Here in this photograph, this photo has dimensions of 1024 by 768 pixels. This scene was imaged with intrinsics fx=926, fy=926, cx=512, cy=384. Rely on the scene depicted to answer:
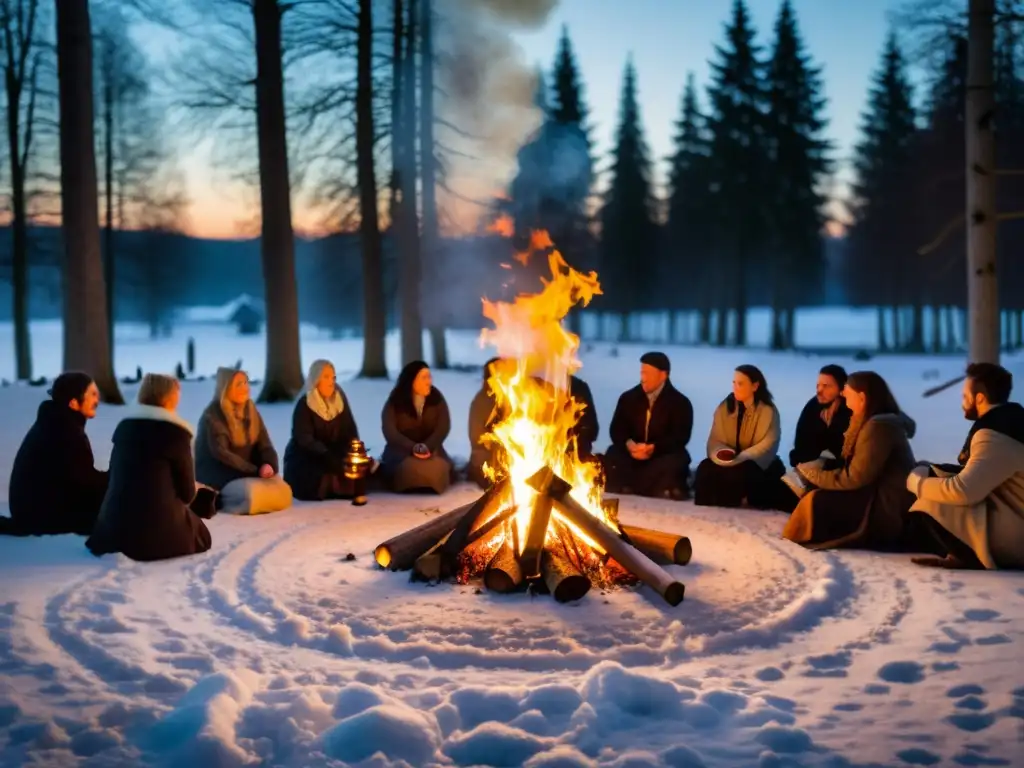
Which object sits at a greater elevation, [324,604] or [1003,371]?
[1003,371]

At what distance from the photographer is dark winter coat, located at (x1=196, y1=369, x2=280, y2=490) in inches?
361

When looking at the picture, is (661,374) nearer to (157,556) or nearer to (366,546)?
(366,546)

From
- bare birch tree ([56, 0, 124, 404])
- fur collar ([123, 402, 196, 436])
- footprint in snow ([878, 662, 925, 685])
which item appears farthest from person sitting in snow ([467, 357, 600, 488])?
bare birch tree ([56, 0, 124, 404])

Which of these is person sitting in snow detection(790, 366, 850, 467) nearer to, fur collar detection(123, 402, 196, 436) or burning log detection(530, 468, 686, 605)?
burning log detection(530, 468, 686, 605)

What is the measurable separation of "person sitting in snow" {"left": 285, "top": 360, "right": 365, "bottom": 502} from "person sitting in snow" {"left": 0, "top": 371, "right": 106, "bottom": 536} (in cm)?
226

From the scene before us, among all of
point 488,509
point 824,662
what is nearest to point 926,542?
point 824,662

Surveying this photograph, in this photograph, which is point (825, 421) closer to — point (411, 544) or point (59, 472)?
point (411, 544)

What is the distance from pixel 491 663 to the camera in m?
4.94

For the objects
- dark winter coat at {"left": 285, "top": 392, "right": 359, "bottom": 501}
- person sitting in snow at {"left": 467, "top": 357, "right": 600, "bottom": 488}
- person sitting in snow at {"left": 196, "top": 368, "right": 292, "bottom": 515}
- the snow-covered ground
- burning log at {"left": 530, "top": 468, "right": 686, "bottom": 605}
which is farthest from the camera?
person sitting in snow at {"left": 467, "top": 357, "right": 600, "bottom": 488}

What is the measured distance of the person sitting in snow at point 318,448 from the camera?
32.1 ft

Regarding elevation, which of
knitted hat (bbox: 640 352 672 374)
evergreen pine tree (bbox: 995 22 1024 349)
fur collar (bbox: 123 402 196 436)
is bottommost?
fur collar (bbox: 123 402 196 436)

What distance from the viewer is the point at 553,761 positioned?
3.80 meters

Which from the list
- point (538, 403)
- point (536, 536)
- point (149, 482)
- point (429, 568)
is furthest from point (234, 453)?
point (536, 536)

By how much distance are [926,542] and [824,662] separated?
2884mm
